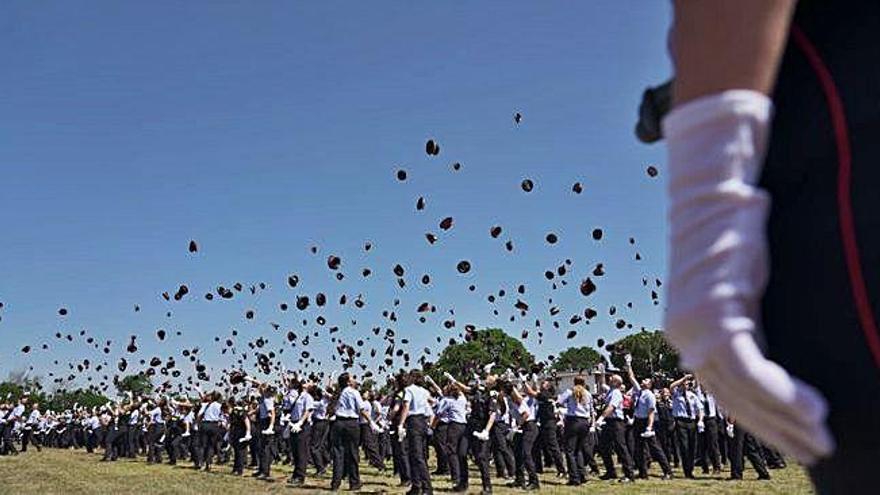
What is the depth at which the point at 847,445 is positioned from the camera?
862 mm

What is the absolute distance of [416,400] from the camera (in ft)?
59.1

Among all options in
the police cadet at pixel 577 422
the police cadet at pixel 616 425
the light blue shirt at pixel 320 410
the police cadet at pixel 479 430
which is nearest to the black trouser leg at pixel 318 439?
the light blue shirt at pixel 320 410

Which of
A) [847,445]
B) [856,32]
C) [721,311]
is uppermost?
[856,32]

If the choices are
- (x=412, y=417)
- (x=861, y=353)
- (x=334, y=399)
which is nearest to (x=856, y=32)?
(x=861, y=353)

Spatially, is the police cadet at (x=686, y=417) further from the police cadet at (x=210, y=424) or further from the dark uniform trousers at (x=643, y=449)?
the police cadet at (x=210, y=424)

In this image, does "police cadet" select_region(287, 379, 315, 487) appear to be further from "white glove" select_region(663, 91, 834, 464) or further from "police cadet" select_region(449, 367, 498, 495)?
"white glove" select_region(663, 91, 834, 464)

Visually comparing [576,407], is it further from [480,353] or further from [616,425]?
[480,353]

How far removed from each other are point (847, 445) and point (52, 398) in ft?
306

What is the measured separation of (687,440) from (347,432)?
25.5ft

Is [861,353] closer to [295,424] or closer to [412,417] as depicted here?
[412,417]

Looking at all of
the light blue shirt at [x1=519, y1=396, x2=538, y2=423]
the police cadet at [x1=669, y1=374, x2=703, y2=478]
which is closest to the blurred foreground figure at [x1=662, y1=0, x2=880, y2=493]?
the light blue shirt at [x1=519, y1=396, x2=538, y2=423]

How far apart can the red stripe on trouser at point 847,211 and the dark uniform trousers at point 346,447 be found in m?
18.3

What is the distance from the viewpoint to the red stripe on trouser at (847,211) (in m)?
0.84

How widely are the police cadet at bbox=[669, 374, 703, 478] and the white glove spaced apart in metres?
19.7
